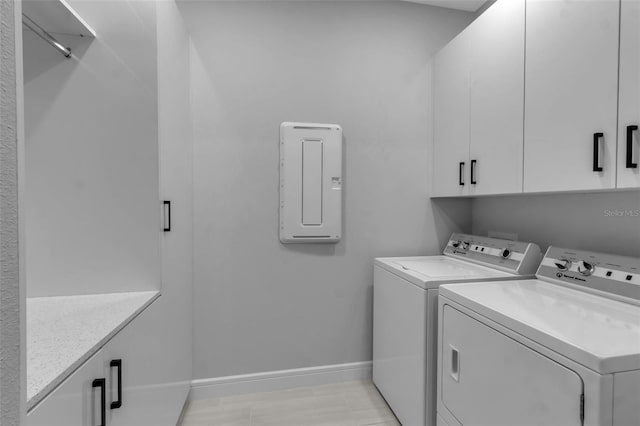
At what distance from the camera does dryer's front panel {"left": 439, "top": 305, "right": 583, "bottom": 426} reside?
0.82 metres

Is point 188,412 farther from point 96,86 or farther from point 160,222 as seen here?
point 96,86

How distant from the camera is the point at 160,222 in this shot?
1.35m

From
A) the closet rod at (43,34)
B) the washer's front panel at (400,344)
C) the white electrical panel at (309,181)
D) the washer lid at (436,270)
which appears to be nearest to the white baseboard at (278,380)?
the washer's front panel at (400,344)

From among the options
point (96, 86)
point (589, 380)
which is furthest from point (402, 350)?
point (96, 86)

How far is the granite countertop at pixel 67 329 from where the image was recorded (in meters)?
0.69

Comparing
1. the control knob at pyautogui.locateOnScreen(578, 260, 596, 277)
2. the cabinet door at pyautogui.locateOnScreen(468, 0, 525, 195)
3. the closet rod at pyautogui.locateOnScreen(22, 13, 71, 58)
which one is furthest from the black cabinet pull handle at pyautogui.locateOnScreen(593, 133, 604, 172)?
the closet rod at pyautogui.locateOnScreen(22, 13, 71, 58)

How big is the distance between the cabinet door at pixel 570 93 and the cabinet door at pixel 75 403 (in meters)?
1.75

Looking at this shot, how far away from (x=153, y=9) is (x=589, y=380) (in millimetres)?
2037

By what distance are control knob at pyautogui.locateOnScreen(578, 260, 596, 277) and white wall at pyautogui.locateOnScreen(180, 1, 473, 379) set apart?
978 mm

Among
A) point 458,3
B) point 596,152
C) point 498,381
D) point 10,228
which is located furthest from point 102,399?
point 458,3

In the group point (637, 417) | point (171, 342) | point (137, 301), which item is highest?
point (137, 301)

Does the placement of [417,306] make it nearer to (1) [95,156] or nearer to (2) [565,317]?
(2) [565,317]

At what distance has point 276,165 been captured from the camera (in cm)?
203

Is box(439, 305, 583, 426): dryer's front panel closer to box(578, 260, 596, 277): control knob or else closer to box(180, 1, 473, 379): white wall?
box(578, 260, 596, 277): control knob
